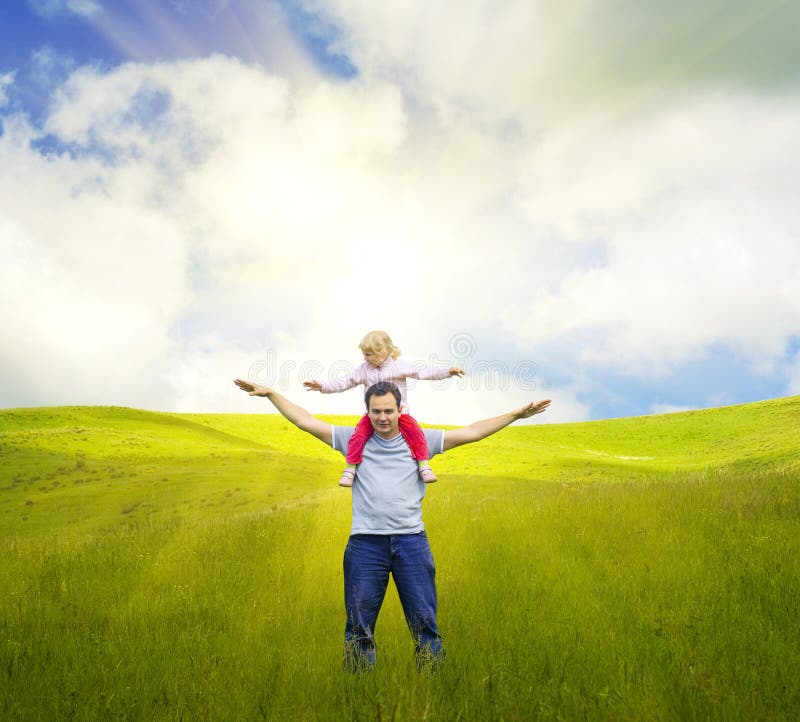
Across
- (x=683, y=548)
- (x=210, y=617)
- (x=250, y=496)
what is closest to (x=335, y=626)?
(x=210, y=617)

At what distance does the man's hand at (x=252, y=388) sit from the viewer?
4777mm

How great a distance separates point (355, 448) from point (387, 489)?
0.40 meters

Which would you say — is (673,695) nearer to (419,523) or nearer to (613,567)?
(419,523)

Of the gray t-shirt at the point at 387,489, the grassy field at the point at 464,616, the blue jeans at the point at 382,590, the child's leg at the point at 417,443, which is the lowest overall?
the grassy field at the point at 464,616

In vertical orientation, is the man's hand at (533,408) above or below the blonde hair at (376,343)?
below

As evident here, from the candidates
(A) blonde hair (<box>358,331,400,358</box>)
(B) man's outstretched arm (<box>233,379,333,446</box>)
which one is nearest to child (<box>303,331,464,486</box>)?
(A) blonde hair (<box>358,331,400,358</box>)

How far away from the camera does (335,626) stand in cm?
549

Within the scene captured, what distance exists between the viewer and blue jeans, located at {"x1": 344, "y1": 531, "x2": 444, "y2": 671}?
4.05 m

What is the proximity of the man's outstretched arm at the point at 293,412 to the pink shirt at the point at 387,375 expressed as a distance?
222 cm

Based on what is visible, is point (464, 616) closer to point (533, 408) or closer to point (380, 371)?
point (533, 408)

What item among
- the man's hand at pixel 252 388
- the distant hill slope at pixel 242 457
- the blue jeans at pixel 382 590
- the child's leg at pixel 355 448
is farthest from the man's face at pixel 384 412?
the distant hill slope at pixel 242 457

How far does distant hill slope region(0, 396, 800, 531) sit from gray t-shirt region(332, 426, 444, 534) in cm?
1185

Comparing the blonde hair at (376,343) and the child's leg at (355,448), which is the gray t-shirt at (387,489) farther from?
the blonde hair at (376,343)

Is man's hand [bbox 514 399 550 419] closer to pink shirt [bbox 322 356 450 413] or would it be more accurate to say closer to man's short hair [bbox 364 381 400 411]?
man's short hair [bbox 364 381 400 411]
